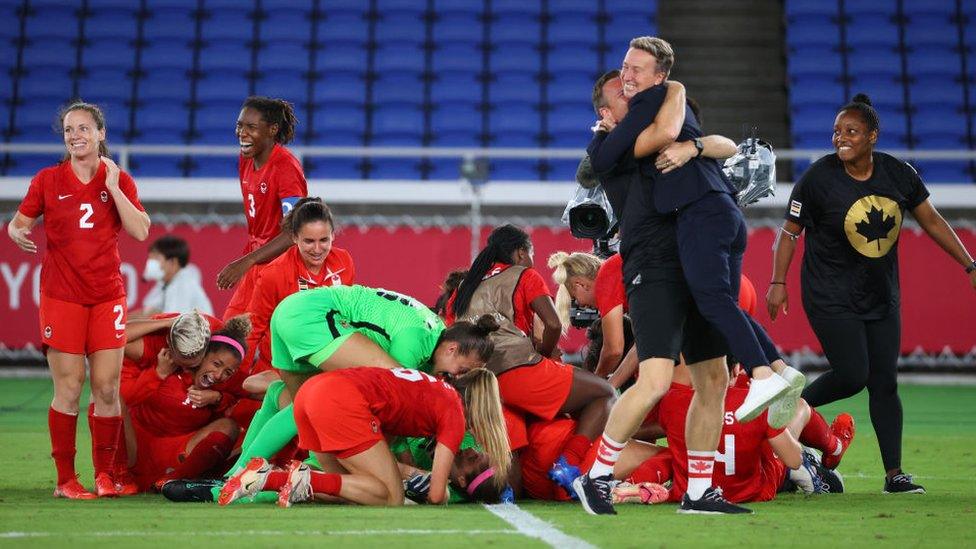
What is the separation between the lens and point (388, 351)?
6066 millimetres

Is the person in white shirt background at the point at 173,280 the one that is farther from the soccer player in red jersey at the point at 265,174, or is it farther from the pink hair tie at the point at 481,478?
the pink hair tie at the point at 481,478

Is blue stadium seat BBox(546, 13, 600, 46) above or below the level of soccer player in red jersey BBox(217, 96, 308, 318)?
above

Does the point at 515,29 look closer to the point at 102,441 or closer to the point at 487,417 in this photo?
the point at 102,441

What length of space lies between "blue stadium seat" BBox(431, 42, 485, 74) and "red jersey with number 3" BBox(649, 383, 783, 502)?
39.2ft

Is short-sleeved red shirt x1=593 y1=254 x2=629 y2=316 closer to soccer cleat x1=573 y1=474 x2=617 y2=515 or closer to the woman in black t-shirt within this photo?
the woman in black t-shirt

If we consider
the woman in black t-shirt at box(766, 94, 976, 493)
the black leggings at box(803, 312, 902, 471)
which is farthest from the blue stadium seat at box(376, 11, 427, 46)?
the black leggings at box(803, 312, 902, 471)

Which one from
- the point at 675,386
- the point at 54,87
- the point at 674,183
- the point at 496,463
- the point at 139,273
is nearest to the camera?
the point at 674,183

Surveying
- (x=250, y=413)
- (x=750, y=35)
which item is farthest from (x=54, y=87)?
(x=250, y=413)

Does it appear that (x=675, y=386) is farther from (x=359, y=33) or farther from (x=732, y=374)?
(x=359, y=33)

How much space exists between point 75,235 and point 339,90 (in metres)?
11.2

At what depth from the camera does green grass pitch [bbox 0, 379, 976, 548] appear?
4453 mm

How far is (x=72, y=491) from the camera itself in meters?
6.04

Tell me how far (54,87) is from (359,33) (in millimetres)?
4241

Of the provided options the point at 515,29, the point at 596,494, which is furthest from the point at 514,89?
the point at 596,494
